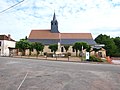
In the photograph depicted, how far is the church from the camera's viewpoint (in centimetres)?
7862

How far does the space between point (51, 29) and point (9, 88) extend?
73.8 meters

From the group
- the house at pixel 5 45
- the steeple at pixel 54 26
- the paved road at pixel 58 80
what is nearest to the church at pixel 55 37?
the steeple at pixel 54 26

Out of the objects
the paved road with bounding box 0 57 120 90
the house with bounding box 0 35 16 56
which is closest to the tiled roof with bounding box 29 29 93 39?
the house with bounding box 0 35 16 56

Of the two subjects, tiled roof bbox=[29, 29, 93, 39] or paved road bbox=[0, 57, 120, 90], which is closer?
paved road bbox=[0, 57, 120, 90]

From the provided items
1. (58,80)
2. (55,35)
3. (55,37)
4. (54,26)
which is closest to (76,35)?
(55,35)

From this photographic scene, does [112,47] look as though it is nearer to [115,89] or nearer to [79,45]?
[79,45]

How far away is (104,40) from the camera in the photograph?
8606 centimetres

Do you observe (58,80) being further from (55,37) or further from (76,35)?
(76,35)

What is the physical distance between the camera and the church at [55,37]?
7862 centimetres

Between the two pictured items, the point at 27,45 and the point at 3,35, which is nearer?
the point at 27,45

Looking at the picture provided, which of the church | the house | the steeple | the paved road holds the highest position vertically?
the steeple

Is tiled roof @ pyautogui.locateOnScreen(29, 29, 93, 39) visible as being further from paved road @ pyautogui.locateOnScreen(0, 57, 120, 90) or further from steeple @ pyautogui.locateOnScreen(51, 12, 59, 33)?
paved road @ pyautogui.locateOnScreen(0, 57, 120, 90)

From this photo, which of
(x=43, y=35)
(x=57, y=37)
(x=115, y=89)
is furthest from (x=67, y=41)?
(x=115, y=89)

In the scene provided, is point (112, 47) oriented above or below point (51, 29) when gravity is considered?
below
